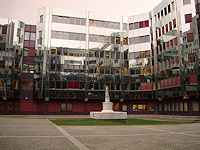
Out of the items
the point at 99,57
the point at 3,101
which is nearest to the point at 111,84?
the point at 99,57

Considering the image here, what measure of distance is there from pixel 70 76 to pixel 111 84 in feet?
33.3

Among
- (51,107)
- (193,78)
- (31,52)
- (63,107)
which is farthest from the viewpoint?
(31,52)

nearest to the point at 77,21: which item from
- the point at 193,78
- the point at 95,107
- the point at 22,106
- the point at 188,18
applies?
the point at 95,107

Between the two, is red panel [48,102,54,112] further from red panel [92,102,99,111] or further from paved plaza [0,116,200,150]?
paved plaza [0,116,200,150]

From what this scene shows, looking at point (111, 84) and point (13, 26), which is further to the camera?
point (111, 84)

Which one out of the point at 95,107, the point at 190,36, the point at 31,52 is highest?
the point at 190,36

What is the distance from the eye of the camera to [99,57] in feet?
169

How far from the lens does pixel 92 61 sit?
50688mm

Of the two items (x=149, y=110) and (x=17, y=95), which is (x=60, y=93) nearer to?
(x=17, y=95)

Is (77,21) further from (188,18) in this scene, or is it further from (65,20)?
(188,18)

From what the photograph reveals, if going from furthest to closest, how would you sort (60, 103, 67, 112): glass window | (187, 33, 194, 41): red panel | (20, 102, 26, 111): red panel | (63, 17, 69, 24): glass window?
1. (63, 17, 69, 24): glass window
2. (60, 103, 67, 112): glass window
3. (20, 102, 26, 111): red panel
4. (187, 33, 194, 41): red panel

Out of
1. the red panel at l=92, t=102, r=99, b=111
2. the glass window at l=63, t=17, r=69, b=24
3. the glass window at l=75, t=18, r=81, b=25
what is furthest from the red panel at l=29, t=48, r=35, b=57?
the red panel at l=92, t=102, r=99, b=111

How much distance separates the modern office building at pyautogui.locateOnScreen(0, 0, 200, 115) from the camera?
45.9 meters

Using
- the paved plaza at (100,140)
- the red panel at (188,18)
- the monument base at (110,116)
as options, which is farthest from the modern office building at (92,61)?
the paved plaza at (100,140)
